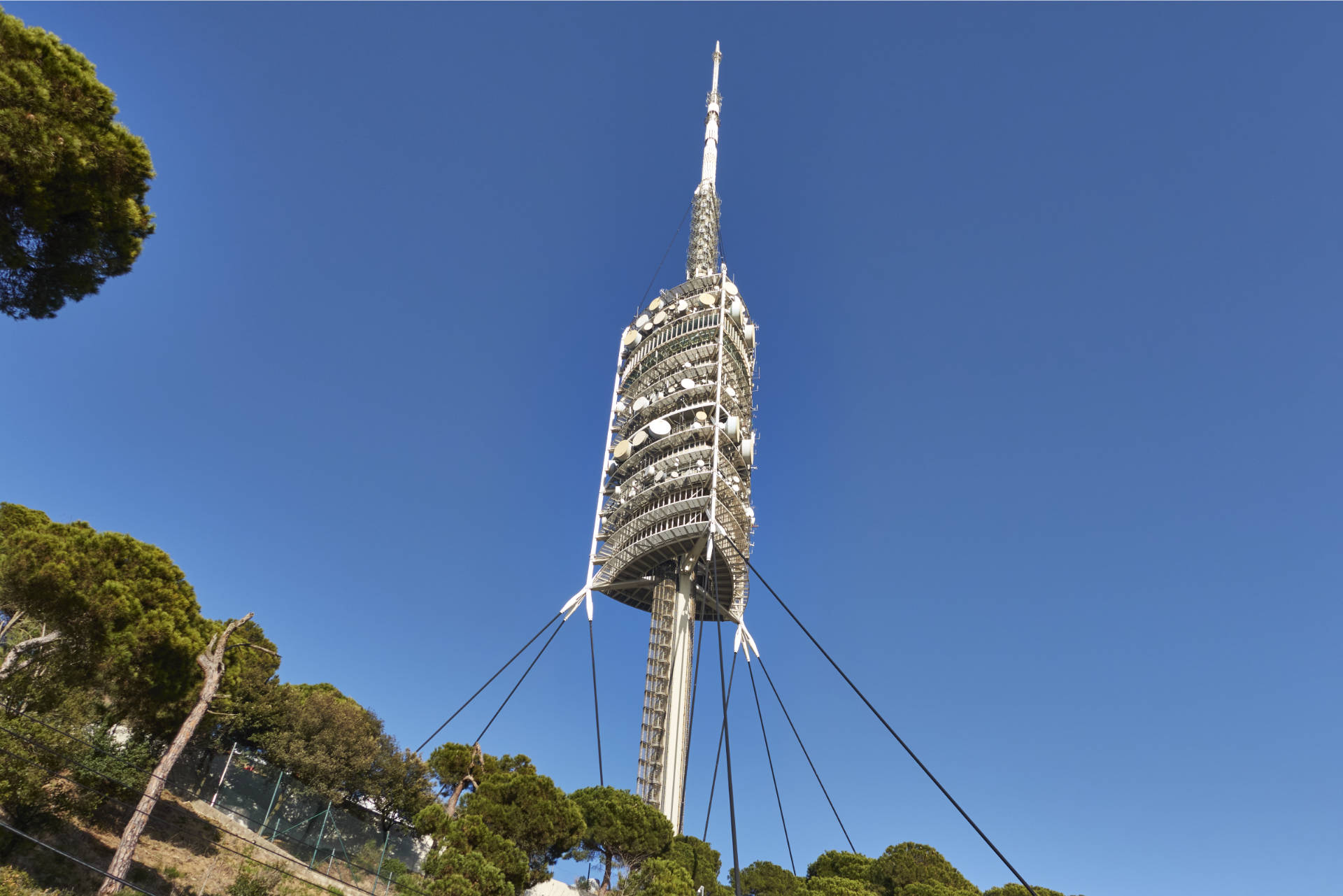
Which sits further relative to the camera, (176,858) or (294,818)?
(294,818)

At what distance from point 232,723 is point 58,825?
38.6ft

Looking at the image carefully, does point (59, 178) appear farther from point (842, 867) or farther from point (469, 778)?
point (842, 867)

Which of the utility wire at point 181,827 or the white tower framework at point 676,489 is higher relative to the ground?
the white tower framework at point 676,489

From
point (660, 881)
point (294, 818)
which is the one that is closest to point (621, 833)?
point (660, 881)

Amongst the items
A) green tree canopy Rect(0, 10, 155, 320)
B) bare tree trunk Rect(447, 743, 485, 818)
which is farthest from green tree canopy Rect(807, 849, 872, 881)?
green tree canopy Rect(0, 10, 155, 320)

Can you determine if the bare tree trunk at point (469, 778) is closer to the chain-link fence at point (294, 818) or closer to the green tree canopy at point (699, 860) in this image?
the chain-link fence at point (294, 818)

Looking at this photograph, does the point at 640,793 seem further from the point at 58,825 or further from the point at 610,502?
the point at 58,825

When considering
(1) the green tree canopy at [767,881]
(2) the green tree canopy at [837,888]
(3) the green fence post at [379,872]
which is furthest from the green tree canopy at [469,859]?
(1) the green tree canopy at [767,881]

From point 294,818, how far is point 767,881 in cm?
2775

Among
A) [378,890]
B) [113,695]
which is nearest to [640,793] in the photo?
[378,890]

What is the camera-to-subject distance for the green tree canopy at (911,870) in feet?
146

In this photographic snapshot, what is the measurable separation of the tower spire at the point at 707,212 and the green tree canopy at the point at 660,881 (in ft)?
127

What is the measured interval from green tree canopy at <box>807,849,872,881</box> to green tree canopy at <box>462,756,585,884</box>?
923 inches

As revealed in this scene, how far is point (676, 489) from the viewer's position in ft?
151
